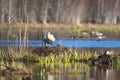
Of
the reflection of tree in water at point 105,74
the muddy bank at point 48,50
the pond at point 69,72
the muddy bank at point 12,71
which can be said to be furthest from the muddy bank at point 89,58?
the muddy bank at point 12,71

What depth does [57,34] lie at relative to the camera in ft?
150

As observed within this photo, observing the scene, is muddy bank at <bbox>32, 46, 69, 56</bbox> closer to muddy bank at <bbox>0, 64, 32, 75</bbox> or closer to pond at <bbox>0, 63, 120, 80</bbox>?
pond at <bbox>0, 63, 120, 80</bbox>

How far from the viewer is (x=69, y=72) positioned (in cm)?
2233

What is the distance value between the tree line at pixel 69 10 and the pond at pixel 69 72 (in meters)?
32.0

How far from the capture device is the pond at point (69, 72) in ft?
69.6

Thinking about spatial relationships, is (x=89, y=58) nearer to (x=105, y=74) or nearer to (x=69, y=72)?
(x=105, y=74)

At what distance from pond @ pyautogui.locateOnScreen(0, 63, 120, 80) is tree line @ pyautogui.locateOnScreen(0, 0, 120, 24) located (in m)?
32.0

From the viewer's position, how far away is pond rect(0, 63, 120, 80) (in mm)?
Answer: 21219

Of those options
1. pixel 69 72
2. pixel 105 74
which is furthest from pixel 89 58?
pixel 69 72

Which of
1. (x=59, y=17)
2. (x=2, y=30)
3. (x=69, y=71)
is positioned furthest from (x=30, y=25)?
(x=69, y=71)

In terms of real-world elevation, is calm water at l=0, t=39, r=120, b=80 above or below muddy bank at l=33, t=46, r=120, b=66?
below

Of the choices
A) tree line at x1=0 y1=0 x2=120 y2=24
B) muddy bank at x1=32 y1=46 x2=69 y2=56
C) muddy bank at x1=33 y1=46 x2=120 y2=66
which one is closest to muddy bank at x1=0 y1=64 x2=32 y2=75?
muddy bank at x1=33 y1=46 x2=120 y2=66

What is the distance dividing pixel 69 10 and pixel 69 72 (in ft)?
133

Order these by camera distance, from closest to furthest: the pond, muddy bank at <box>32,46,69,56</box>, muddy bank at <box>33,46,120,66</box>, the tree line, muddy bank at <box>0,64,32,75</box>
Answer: the pond
muddy bank at <box>0,64,32,75</box>
muddy bank at <box>33,46,120,66</box>
muddy bank at <box>32,46,69,56</box>
the tree line
